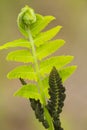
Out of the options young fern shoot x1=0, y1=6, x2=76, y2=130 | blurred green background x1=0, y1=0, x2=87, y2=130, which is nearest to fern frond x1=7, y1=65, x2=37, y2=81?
young fern shoot x1=0, y1=6, x2=76, y2=130

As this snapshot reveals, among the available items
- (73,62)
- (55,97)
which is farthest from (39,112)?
(73,62)

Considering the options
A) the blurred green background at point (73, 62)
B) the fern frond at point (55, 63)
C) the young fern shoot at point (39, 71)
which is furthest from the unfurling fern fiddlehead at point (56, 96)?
the blurred green background at point (73, 62)

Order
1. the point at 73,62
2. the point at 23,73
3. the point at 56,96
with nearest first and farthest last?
the point at 56,96, the point at 23,73, the point at 73,62

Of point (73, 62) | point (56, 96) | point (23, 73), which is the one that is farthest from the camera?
point (73, 62)

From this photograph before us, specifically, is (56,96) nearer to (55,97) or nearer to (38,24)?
(55,97)

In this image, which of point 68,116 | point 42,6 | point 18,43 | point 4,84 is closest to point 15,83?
point 4,84

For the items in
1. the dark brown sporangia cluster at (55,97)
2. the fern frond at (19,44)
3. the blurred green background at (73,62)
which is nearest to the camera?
the dark brown sporangia cluster at (55,97)

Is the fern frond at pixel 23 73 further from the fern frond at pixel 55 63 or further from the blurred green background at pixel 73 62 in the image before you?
the blurred green background at pixel 73 62

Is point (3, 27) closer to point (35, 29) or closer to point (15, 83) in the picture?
Answer: point (15, 83)

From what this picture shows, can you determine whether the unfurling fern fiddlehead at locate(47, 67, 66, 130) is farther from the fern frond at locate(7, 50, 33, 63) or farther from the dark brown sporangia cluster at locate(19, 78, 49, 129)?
Result: the fern frond at locate(7, 50, 33, 63)
